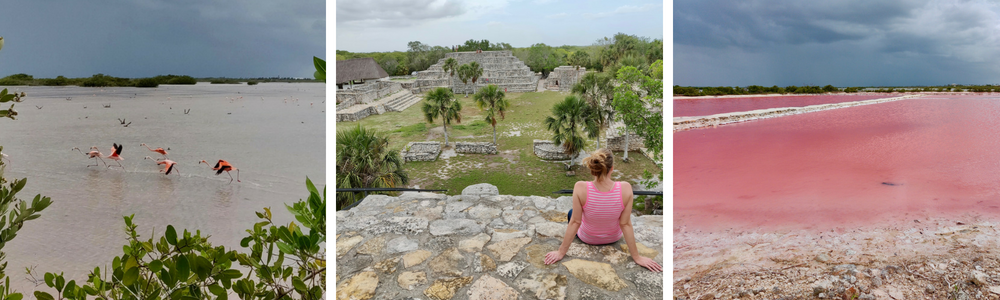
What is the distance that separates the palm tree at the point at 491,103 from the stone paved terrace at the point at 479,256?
3.48 m

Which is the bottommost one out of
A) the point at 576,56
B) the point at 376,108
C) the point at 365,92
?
the point at 376,108

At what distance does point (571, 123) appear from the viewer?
16.5 feet

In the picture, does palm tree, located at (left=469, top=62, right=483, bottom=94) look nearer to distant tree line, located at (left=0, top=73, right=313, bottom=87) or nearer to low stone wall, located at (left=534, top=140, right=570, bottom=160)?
low stone wall, located at (left=534, top=140, right=570, bottom=160)

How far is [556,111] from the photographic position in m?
5.07

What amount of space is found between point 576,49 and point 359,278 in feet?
22.6

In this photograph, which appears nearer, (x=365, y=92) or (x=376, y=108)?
(x=376, y=108)

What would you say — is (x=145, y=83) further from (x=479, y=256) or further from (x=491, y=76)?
(x=479, y=256)

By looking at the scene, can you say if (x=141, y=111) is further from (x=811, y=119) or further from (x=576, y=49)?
(x=811, y=119)

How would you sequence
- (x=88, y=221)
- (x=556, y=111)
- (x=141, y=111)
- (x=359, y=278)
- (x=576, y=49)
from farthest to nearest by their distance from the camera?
(x=141, y=111) → (x=576, y=49) → (x=88, y=221) → (x=556, y=111) → (x=359, y=278)

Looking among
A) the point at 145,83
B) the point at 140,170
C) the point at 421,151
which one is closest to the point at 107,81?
the point at 145,83

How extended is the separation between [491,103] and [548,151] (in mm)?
1208

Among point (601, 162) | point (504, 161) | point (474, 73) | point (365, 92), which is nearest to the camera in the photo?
point (601, 162)

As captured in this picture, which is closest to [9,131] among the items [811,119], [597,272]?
[597,272]

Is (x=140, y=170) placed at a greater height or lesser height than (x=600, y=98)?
lesser
